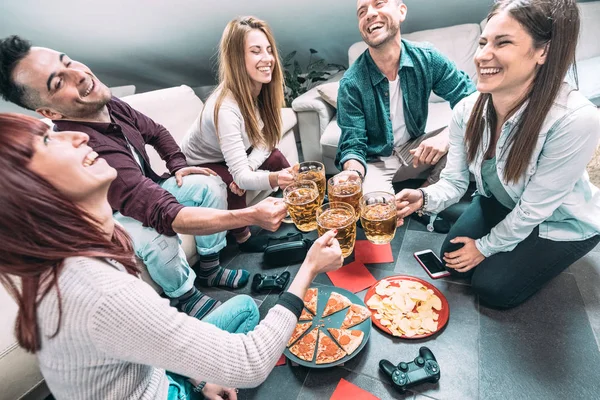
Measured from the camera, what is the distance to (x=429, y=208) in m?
1.58

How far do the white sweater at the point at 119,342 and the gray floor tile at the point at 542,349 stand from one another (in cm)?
102

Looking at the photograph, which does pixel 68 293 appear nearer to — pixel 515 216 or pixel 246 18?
pixel 515 216

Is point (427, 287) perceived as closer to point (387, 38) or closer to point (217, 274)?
point (217, 274)

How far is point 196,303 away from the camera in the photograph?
5.63 feet

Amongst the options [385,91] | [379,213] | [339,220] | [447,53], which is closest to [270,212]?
[339,220]

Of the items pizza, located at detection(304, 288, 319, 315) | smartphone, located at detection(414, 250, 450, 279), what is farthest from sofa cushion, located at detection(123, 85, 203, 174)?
smartphone, located at detection(414, 250, 450, 279)

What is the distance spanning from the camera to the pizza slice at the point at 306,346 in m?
1.34

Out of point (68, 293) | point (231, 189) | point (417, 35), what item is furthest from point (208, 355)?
point (417, 35)

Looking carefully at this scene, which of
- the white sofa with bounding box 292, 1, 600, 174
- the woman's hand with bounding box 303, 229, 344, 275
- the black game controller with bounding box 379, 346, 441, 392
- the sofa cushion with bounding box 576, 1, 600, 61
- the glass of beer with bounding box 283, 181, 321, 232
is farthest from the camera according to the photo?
the sofa cushion with bounding box 576, 1, 600, 61

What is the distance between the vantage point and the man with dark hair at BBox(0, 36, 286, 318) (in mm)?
1253

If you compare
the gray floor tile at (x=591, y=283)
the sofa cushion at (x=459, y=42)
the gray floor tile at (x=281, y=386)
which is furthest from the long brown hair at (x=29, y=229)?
the sofa cushion at (x=459, y=42)

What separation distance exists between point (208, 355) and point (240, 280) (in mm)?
1150

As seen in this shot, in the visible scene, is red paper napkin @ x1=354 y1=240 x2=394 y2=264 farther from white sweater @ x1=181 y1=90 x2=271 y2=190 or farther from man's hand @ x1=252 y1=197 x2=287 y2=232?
man's hand @ x1=252 y1=197 x2=287 y2=232

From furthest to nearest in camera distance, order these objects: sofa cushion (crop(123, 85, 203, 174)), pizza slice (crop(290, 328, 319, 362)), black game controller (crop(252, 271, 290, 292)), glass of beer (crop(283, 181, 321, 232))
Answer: sofa cushion (crop(123, 85, 203, 174))
black game controller (crop(252, 271, 290, 292))
pizza slice (crop(290, 328, 319, 362))
glass of beer (crop(283, 181, 321, 232))
